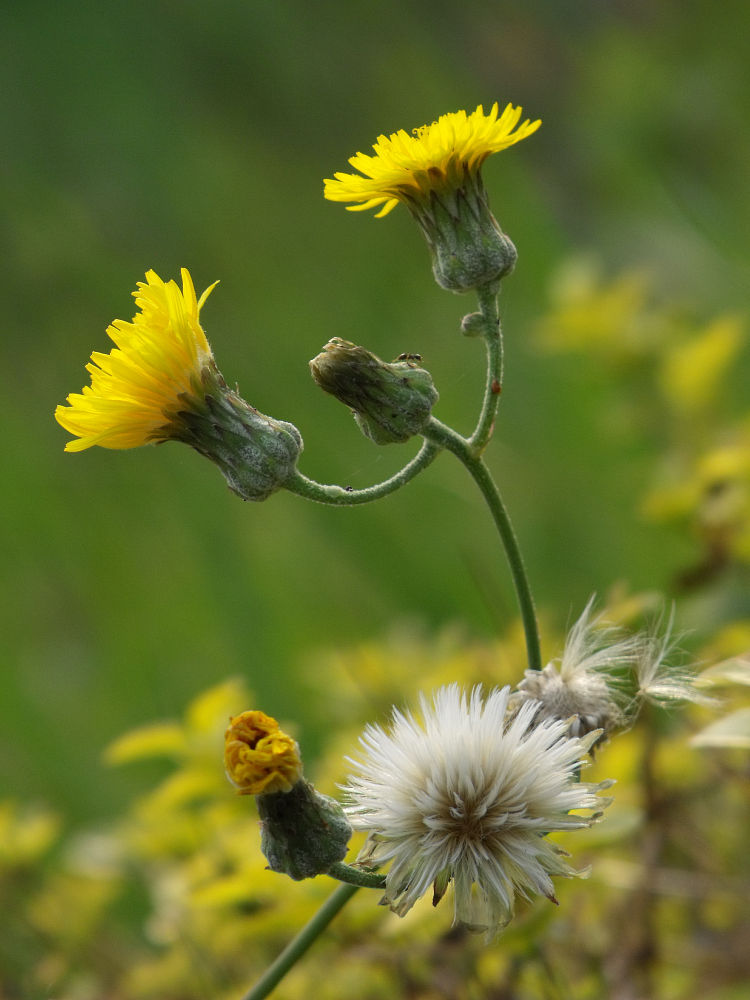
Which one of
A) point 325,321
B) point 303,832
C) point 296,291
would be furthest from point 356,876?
point 296,291

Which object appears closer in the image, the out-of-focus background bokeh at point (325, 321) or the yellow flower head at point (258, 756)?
the yellow flower head at point (258, 756)

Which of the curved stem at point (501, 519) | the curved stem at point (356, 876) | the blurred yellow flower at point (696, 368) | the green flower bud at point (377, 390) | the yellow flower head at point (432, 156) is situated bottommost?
the curved stem at point (356, 876)

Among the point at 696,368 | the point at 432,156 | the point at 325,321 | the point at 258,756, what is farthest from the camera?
the point at 325,321

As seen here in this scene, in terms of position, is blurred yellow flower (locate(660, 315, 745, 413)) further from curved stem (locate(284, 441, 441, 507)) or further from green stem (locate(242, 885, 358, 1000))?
green stem (locate(242, 885, 358, 1000))

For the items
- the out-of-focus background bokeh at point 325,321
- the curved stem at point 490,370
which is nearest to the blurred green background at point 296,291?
the out-of-focus background bokeh at point 325,321

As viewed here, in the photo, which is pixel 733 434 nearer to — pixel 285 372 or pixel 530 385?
pixel 530 385

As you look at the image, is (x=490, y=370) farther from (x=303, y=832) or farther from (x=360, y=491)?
(x=303, y=832)

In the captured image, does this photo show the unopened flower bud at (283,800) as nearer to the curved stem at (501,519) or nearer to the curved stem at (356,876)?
the curved stem at (356,876)
